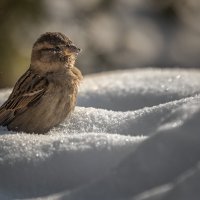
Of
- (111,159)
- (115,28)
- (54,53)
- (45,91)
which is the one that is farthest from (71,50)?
(115,28)

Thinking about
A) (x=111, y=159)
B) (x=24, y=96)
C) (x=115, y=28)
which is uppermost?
(x=115, y=28)

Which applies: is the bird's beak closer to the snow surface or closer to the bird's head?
the bird's head

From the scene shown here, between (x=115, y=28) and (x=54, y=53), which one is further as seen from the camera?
(x=115, y=28)

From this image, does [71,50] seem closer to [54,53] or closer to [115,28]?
[54,53]


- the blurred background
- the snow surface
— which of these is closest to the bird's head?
the snow surface

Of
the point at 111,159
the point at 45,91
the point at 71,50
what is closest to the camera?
the point at 111,159

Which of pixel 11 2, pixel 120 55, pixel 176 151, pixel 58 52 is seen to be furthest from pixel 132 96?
pixel 120 55

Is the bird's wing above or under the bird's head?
under
